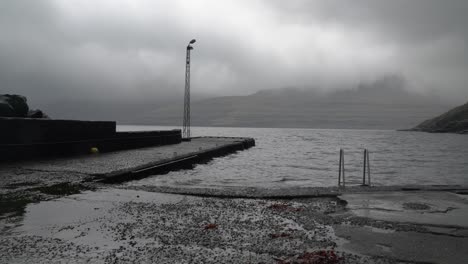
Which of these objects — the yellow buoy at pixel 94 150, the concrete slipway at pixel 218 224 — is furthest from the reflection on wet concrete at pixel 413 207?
the yellow buoy at pixel 94 150

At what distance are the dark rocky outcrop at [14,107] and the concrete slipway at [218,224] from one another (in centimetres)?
740

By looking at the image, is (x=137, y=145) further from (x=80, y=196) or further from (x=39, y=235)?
(x=39, y=235)

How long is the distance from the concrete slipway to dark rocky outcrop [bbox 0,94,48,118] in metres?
7.40

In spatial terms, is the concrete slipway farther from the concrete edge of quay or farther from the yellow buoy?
the yellow buoy

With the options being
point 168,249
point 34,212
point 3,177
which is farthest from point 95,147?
point 168,249

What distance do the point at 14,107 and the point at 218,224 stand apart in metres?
15.7

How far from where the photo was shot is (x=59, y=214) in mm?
7301

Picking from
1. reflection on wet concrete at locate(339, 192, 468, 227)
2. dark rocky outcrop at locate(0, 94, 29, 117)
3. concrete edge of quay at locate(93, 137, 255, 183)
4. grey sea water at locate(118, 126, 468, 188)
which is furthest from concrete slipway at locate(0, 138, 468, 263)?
dark rocky outcrop at locate(0, 94, 29, 117)

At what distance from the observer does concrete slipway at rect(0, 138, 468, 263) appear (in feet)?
17.6

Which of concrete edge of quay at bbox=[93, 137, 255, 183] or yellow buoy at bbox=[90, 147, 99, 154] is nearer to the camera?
concrete edge of quay at bbox=[93, 137, 255, 183]

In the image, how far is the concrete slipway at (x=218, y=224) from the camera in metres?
5.38

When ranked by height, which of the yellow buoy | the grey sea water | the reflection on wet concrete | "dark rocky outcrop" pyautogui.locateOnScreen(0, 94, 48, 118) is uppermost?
"dark rocky outcrop" pyautogui.locateOnScreen(0, 94, 48, 118)

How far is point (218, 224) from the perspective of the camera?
715cm

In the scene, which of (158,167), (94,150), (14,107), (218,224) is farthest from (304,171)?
(218,224)
